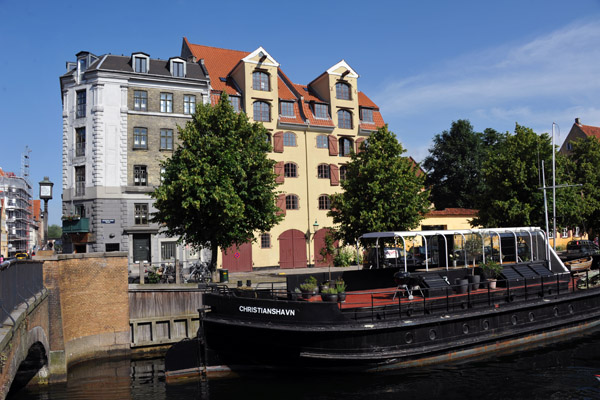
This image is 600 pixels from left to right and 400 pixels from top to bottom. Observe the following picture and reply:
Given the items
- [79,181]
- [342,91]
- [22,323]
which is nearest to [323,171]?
[342,91]

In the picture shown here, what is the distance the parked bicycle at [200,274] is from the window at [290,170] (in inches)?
470

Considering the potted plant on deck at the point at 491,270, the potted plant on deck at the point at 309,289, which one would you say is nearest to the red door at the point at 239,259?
the potted plant on deck at the point at 491,270

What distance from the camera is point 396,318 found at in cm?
1353

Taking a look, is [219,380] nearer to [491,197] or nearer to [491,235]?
[491,235]

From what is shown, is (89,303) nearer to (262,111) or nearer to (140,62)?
(140,62)

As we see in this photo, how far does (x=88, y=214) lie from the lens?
30.6 metres

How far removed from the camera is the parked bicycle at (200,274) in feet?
77.9

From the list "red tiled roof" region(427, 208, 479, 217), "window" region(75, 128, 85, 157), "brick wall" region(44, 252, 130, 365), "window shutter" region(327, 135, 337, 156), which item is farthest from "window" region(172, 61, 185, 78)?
"red tiled roof" region(427, 208, 479, 217)

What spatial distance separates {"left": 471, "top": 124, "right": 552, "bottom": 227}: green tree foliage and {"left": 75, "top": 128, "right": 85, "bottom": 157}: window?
91.1ft

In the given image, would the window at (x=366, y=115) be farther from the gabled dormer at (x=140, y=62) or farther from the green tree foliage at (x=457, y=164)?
the gabled dormer at (x=140, y=62)

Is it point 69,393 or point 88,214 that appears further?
point 88,214

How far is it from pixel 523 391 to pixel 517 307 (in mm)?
4313

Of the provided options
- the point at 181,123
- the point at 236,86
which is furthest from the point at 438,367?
the point at 236,86

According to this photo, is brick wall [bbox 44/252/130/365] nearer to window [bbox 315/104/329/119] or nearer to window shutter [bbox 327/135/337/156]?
window shutter [bbox 327/135/337/156]
